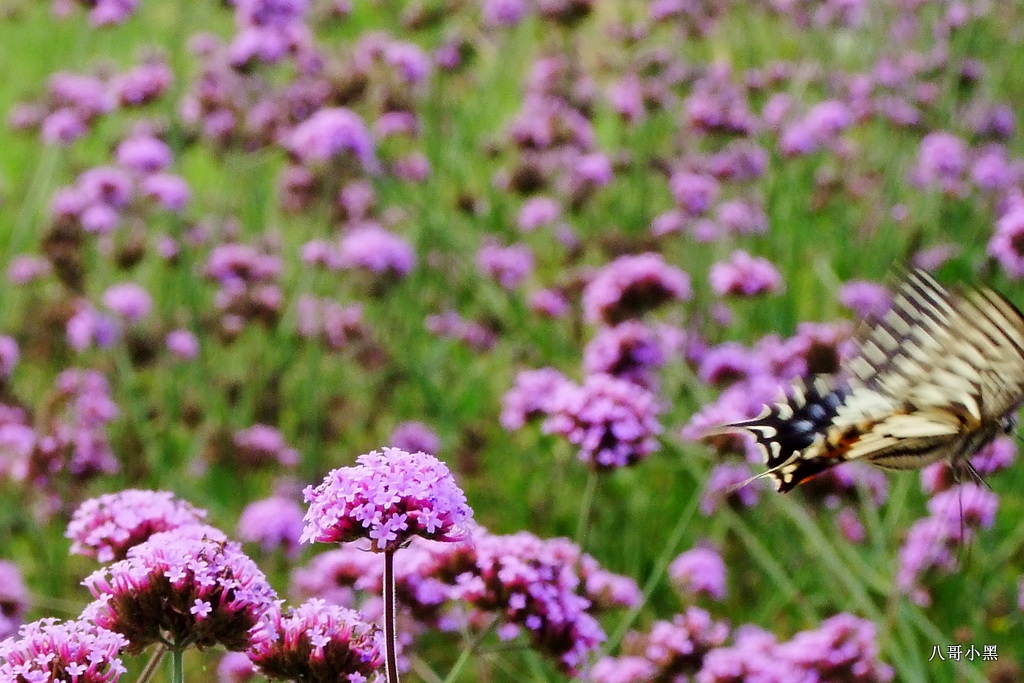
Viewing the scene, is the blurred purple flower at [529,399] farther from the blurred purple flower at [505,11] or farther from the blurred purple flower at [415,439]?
the blurred purple flower at [505,11]

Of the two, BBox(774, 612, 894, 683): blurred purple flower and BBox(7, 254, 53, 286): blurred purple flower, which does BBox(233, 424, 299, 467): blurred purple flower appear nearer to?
BBox(7, 254, 53, 286): blurred purple flower

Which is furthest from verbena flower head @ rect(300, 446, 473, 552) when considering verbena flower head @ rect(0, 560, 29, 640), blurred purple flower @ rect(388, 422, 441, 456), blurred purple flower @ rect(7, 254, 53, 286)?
blurred purple flower @ rect(7, 254, 53, 286)

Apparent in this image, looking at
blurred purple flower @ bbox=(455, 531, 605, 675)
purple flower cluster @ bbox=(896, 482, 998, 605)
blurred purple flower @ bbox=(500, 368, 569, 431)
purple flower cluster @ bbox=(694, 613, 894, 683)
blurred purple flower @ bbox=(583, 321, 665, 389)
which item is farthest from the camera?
blurred purple flower @ bbox=(583, 321, 665, 389)

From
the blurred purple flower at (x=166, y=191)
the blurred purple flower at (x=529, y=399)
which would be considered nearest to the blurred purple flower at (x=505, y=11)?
the blurred purple flower at (x=166, y=191)

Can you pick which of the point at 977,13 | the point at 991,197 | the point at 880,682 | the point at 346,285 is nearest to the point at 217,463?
the point at 346,285

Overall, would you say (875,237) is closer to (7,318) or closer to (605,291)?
(605,291)

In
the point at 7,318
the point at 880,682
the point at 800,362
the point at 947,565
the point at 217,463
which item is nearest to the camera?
the point at 880,682

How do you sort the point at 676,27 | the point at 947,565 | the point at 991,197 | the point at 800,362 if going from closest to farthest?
→ the point at 947,565 → the point at 800,362 → the point at 991,197 → the point at 676,27
